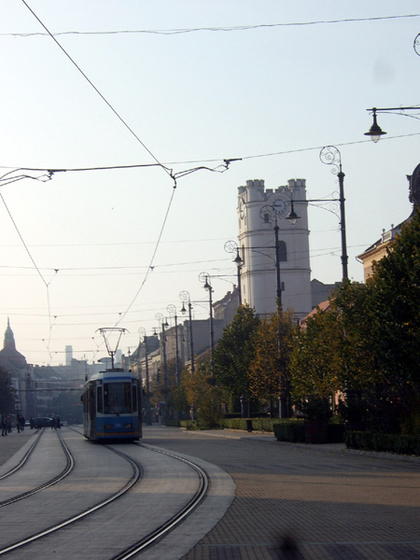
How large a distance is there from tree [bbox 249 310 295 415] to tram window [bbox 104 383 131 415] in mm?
10188

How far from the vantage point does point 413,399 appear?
27.2 metres

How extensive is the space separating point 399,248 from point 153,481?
1054cm

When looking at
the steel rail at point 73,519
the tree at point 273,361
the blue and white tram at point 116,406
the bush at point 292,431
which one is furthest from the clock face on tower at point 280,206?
the steel rail at point 73,519

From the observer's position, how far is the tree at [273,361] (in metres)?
46.9

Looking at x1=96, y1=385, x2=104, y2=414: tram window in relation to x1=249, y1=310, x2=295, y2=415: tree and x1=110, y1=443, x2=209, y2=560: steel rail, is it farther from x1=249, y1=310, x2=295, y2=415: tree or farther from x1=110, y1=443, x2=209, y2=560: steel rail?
x1=110, y1=443, x2=209, y2=560: steel rail

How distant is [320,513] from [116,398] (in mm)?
26072

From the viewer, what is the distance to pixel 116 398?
3866cm

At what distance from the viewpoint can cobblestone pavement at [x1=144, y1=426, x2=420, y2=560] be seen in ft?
32.8

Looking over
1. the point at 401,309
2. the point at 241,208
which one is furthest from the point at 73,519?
the point at 241,208

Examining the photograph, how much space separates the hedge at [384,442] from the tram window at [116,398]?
1271cm

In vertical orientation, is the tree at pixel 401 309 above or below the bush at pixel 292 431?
above

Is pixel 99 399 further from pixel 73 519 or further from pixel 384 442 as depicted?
pixel 73 519

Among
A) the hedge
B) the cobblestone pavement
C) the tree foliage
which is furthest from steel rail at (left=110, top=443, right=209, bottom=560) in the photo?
the tree foliage

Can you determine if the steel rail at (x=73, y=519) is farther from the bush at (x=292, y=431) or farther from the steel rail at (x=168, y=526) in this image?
the bush at (x=292, y=431)
